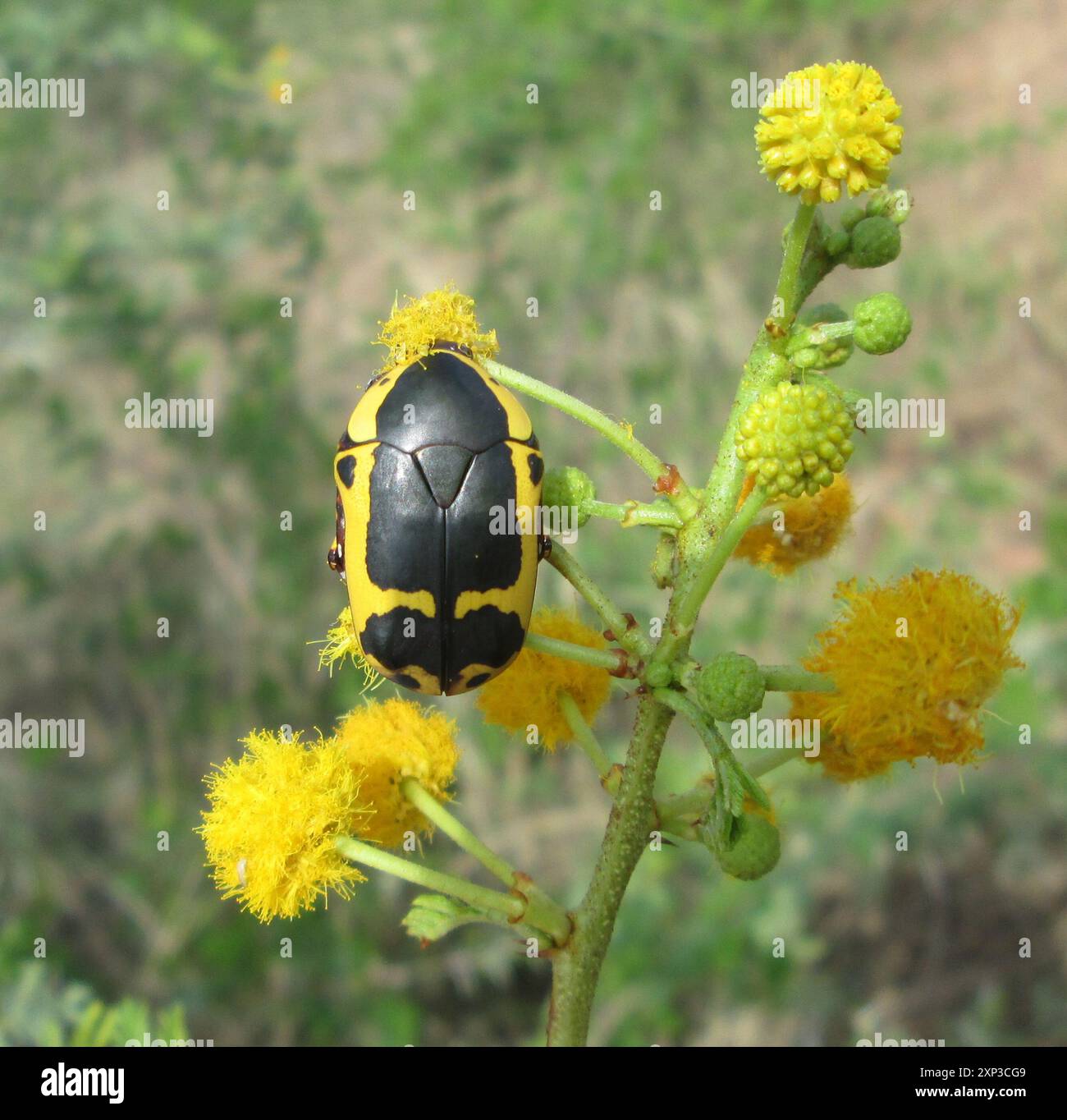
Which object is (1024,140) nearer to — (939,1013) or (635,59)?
(635,59)

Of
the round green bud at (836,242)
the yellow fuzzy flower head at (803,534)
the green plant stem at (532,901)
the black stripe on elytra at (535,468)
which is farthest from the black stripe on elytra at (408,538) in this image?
the round green bud at (836,242)

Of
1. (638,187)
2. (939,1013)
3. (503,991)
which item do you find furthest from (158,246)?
(939,1013)

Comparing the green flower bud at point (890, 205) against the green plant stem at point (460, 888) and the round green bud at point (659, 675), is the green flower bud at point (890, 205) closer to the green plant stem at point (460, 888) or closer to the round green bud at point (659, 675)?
the round green bud at point (659, 675)

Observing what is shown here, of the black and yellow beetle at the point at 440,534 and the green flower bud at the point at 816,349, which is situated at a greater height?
the green flower bud at the point at 816,349

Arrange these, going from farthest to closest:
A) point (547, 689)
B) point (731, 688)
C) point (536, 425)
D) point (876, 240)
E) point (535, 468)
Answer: point (536, 425), point (547, 689), point (535, 468), point (876, 240), point (731, 688)

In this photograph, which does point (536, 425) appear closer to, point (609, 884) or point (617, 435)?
Answer: point (617, 435)

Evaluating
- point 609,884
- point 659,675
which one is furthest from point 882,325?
point 609,884
